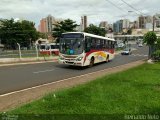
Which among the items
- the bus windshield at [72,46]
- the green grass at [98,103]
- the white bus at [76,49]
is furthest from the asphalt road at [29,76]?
the green grass at [98,103]

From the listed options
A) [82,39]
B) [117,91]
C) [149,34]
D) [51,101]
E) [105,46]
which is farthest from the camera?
[149,34]

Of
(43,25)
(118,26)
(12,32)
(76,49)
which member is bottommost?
(76,49)

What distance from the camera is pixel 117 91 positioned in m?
10.1

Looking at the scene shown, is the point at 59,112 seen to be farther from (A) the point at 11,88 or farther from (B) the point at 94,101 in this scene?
(A) the point at 11,88

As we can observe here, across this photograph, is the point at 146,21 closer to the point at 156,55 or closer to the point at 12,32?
the point at 12,32

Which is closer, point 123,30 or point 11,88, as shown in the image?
point 11,88

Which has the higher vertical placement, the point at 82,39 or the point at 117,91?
the point at 82,39

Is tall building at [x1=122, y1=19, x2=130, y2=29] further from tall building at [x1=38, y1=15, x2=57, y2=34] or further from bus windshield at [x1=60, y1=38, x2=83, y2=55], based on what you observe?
bus windshield at [x1=60, y1=38, x2=83, y2=55]

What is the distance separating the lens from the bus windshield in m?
22.2

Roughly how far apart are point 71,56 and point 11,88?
1026cm

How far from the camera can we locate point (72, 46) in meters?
22.4

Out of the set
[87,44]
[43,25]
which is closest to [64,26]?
[87,44]

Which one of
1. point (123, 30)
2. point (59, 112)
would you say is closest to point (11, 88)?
point (59, 112)

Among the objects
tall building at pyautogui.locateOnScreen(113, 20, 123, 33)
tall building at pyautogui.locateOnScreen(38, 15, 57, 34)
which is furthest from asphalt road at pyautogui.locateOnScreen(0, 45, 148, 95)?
tall building at pyautogui.locateOnScreen(113, 20, 123, 33)
